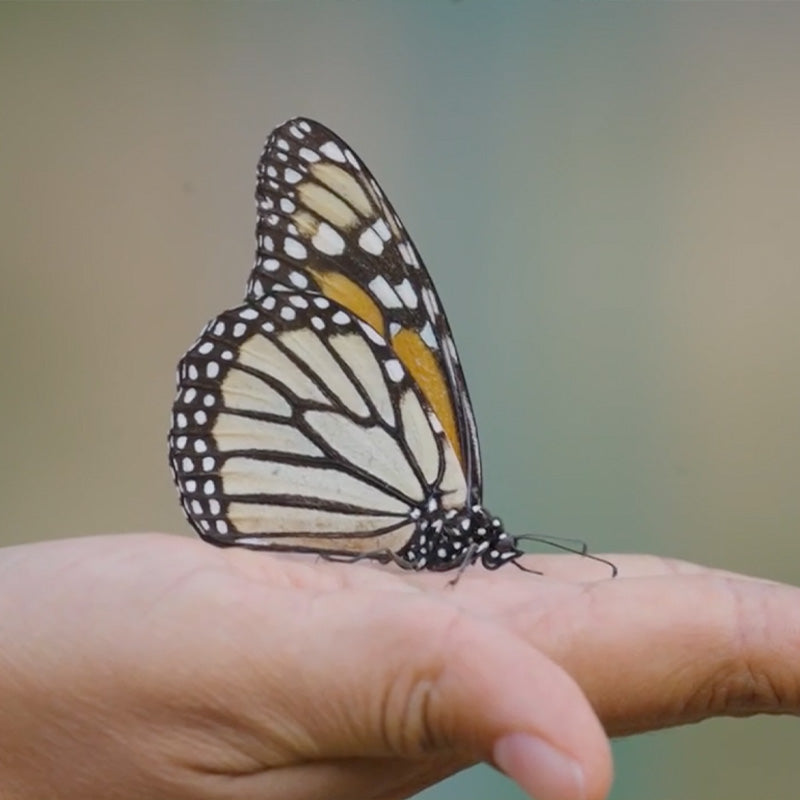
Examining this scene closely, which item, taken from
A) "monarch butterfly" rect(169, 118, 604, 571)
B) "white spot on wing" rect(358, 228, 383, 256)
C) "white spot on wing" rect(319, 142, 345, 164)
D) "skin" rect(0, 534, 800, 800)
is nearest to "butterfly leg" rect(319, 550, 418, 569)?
"monarch butterfly" rect(169, 118, 604, 571)

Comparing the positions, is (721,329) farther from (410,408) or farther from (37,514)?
(37,514)

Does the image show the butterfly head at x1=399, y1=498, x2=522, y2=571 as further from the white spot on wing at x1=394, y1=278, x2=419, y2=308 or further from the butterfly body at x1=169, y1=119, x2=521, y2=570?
the white spot on wing at x1=394, y1=278, x2=419, y2=308

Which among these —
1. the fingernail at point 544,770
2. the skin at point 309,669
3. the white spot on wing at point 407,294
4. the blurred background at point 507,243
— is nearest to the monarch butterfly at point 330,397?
the white spot on wing at point 407,294

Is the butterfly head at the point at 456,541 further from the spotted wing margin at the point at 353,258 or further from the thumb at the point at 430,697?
the thumb at the point at 430,697

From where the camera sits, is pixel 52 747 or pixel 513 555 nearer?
pixel 52 747

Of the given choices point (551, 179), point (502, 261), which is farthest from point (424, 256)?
point (551, 179)

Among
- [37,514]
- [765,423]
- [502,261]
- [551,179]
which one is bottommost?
[37,514]
